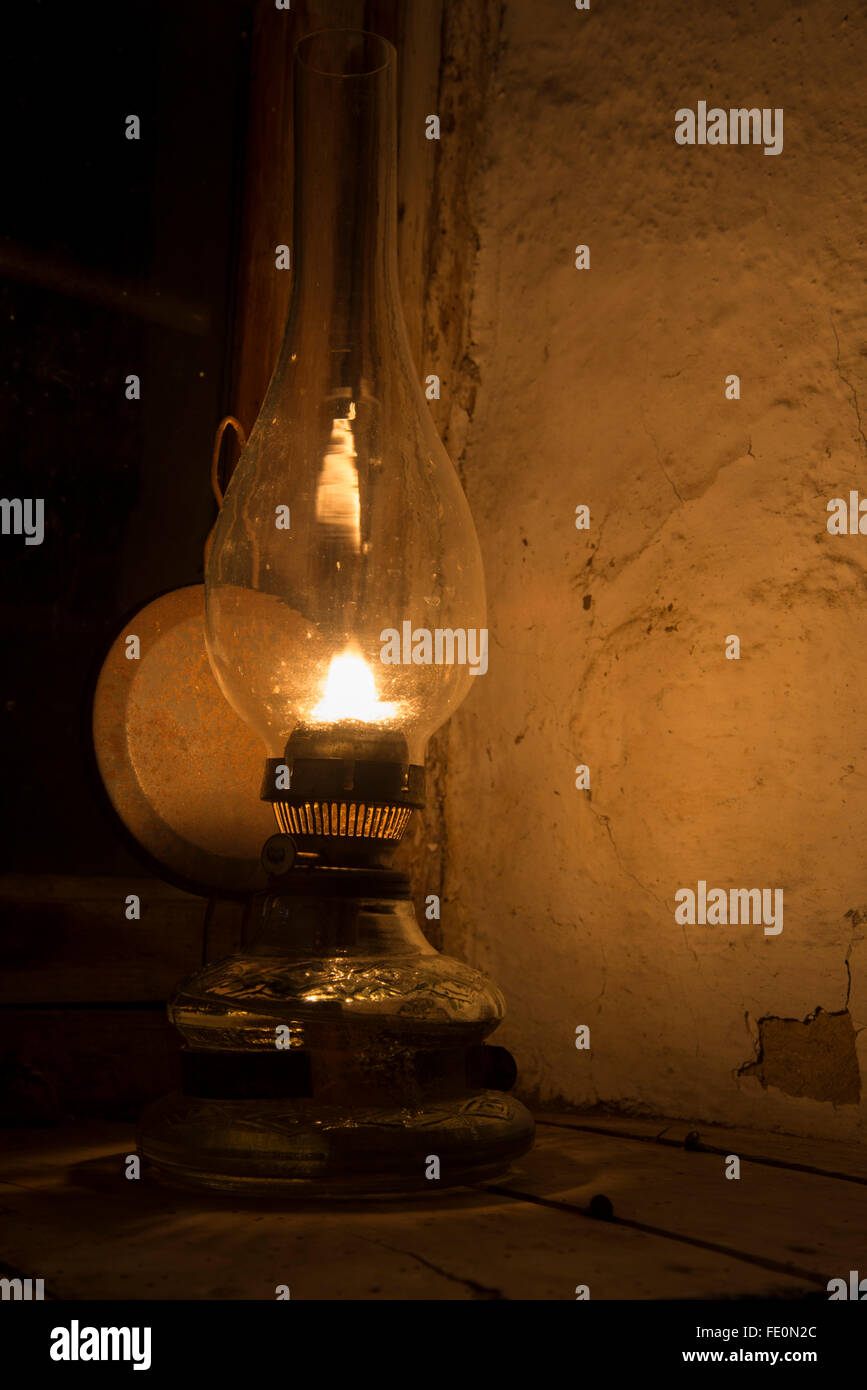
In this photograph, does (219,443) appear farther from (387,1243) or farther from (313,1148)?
(387,1243)

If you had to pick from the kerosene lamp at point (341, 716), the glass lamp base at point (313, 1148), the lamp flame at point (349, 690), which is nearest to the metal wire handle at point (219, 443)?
the kerosene lamp at point (341, 716)

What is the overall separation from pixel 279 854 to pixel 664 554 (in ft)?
1.88

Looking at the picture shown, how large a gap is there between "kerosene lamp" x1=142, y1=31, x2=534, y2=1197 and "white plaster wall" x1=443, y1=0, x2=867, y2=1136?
29 centimetres

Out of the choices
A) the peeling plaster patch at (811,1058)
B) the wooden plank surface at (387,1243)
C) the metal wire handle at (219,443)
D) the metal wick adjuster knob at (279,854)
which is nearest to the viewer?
the wooden plank surface at (387,1243)

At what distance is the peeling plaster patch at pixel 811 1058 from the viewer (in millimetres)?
1134

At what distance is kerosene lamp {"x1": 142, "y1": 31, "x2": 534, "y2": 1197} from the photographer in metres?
0.90

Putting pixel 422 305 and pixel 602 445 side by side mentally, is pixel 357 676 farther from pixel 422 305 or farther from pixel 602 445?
pixel 422 305

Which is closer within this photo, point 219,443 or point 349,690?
point 349,690


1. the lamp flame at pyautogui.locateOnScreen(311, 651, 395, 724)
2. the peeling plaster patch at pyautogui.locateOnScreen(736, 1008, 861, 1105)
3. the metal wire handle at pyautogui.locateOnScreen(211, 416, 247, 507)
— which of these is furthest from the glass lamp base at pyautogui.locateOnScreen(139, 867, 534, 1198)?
the metal wire handle at pyautogui.locateOnScreen(211, 416, 247, 507)

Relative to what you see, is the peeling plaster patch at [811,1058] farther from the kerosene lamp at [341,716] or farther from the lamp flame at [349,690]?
the lamp flame at [349,690]

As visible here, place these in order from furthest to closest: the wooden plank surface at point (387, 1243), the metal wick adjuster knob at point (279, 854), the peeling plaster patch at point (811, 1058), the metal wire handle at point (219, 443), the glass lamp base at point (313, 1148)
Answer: the metal wire handle at point (219, 443), the peeling plaster patch at point (811, 1058), the metal wick adjuster knob at point (279, 854), the glass lamp base at point (313, 1148), the wooden plank surface at point (387, 1243)

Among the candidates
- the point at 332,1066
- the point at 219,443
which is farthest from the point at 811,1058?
the point at 219,443

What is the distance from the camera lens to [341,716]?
104 cm

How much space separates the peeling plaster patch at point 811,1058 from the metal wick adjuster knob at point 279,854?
52 cm
